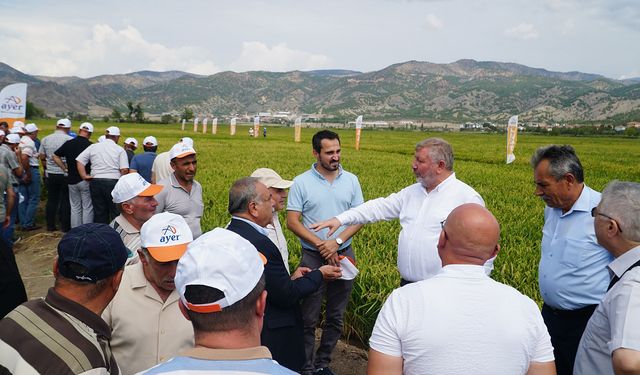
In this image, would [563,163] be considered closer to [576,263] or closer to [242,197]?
[576,263]

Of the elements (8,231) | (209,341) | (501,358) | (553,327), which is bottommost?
(8,231)

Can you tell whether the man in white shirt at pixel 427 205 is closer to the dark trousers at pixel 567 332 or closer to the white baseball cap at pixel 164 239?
the dark trousers at pixel 567 332

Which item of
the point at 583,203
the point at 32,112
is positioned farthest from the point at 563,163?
the point at 32,112

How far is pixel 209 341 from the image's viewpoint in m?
1.52

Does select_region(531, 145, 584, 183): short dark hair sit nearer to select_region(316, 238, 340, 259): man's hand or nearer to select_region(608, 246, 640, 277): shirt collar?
select_region(608, 246, 640, 277): shirt collar

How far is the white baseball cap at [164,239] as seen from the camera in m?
2.61

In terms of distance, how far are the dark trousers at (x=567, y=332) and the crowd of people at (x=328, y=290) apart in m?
0.01

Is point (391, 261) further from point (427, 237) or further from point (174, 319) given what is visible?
point (174, 319)

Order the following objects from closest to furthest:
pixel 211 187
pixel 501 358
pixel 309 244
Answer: pixel 501 358, pixel 309 244, pixel 211 187

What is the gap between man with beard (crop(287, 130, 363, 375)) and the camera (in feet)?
14.9

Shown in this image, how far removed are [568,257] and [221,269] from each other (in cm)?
275

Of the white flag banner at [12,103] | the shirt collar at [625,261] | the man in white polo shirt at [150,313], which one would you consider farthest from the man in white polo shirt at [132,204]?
the white flag banner at [12,103]

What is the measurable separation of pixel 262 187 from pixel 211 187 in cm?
905

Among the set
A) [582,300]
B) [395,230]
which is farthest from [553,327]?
[395,230]
